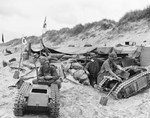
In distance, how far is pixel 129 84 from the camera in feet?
26.7

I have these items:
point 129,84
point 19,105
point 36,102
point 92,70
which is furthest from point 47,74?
point 92,70

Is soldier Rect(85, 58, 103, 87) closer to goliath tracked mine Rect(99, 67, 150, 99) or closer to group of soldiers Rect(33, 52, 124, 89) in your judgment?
group of soldiers Rect(33, 52, 124, 89)

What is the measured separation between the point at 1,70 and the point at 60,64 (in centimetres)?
336

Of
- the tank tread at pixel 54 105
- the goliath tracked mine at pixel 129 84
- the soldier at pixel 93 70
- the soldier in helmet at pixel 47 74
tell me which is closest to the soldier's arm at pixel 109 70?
the goliath tracked mine at pixel 129 84

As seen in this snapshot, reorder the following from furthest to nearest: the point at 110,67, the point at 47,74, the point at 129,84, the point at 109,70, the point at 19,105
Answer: the point at 110,67 < the point at 109,70 < the point at 129,84 < the point at 47,74 < the point at 19,105

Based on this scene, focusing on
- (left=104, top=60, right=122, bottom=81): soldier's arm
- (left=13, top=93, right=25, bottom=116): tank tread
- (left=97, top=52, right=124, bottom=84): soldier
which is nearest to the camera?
(left=13, top=93, right=25, bottom=116): tank tread

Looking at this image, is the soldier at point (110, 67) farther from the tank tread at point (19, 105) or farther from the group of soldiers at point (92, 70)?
the tank tread at point (19, 105)

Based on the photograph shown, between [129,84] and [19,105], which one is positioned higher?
[129,84]

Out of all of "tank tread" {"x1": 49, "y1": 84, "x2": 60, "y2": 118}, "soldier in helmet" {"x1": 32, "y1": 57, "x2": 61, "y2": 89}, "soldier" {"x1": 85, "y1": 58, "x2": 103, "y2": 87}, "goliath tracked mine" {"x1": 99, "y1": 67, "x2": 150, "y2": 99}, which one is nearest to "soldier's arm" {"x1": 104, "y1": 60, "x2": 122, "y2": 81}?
"goliath tracked mine" {"x1": 99, "y1": 67, "x2": 150, "y2": 99}

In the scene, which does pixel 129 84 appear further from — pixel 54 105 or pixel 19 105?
pixel 19 105

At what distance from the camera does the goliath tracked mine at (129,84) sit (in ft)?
26.6

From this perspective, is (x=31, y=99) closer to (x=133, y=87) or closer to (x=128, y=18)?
(x=133, y=87)

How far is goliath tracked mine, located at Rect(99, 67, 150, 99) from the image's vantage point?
26.6ft

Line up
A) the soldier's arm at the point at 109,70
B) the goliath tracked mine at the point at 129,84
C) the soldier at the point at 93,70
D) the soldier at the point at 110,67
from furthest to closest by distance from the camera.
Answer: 1. the soldier at the point at 93,70
2. the soldier at the point at 110,67
3. the soldier's arm at the point at 109,70
4. the goliath tracked mine at the point at 129,84
